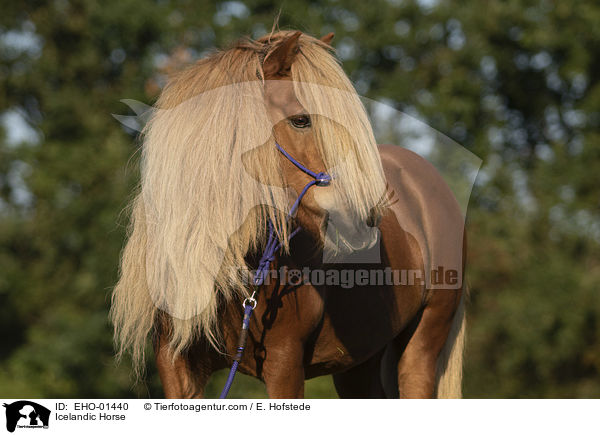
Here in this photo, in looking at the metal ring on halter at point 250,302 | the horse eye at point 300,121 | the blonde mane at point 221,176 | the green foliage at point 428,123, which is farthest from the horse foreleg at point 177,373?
the green foliage at point 428,123

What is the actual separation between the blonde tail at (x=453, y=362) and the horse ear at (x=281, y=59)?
75.7 inches

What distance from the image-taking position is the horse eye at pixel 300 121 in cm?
233

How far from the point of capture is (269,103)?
2.35 meters

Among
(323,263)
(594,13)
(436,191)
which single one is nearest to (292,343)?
(323,263)

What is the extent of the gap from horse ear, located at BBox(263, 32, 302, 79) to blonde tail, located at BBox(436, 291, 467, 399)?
1923 mm

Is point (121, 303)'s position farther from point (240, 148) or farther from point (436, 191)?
point (436, 191)

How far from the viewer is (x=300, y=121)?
2336 millimetres

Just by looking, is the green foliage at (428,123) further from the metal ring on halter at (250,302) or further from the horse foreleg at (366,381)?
the metal ring on halter at (250,302)

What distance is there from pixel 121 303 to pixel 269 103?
100cm

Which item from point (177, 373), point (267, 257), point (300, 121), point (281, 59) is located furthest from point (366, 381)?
point (281, 59)

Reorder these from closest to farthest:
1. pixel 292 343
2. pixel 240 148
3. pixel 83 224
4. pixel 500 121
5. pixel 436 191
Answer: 1. pixel 240 148
2. pixel 292 343
3. pixel 436 191
4. pixel 83 224
5. pixel 500 121

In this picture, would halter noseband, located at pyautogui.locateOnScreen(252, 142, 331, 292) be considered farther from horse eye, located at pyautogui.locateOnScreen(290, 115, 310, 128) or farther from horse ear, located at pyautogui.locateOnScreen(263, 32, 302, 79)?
horse ear, located at pyautogui.locateOnScreen(263, 32, 302, 79)
